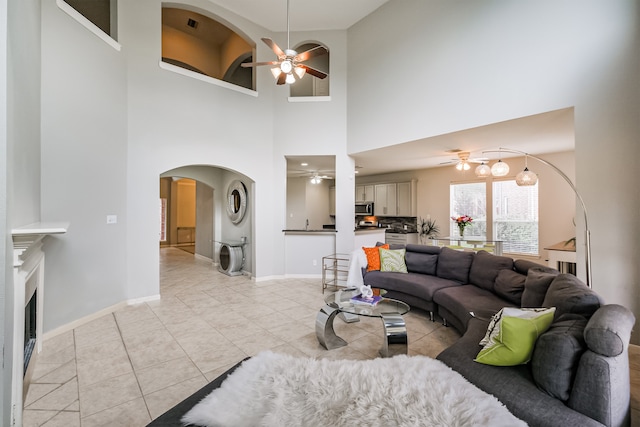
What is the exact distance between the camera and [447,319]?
338 cm

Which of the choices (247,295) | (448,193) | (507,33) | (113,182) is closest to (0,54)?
(113,182)

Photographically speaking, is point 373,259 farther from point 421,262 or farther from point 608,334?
point 608,334

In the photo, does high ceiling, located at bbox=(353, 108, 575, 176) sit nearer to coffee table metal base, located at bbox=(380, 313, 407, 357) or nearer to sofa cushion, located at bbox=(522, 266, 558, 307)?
sofa cushion, located at bbox=(522, 266, 558, 307)

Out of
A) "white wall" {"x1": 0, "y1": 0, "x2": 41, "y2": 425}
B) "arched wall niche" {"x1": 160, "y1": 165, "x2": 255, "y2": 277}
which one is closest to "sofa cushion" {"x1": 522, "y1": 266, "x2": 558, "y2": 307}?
"white wall" {"x1": 0, "y1": 0, "x2": 41, "y2": 425}

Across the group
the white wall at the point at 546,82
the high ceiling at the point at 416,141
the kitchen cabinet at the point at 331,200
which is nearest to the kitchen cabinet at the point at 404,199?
the high ceiling at the point at 416,141

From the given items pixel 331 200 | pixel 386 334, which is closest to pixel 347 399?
pixel 386 334

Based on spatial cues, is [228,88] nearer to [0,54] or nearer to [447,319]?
[0,54]

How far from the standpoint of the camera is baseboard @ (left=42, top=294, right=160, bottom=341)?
3236mm

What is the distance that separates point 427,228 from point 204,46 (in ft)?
24.3

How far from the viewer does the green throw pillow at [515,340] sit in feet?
5.67

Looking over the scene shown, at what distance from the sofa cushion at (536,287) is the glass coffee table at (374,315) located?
3.38ft

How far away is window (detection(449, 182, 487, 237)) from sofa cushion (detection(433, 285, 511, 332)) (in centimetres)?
395

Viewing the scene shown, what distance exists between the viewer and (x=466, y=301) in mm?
3115

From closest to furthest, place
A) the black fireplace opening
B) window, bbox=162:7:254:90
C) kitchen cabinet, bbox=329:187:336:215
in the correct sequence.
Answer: the black fireplace opening
window, bbox=162:7:254:90
kitchen cabinet, bbox=329:187:336:215
